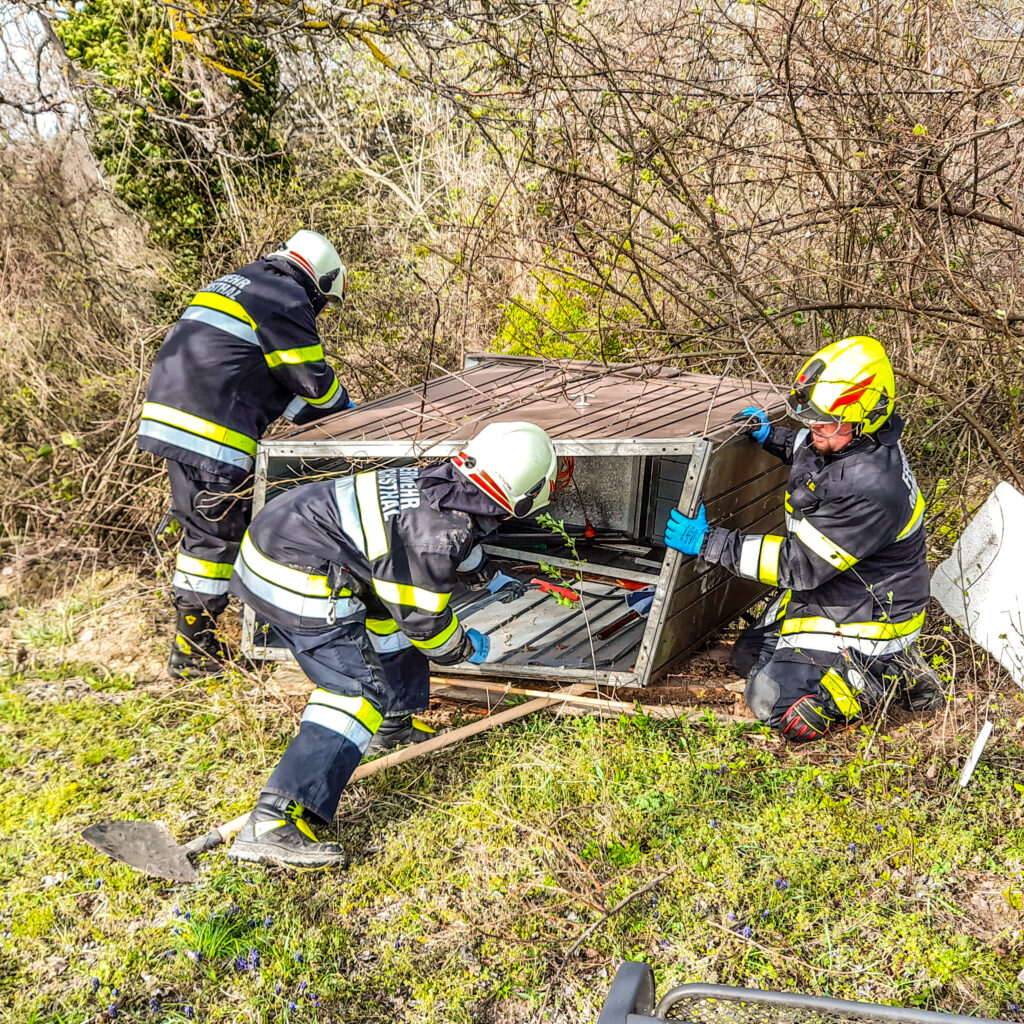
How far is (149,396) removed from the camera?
3.95m

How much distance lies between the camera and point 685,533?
3.36 metres

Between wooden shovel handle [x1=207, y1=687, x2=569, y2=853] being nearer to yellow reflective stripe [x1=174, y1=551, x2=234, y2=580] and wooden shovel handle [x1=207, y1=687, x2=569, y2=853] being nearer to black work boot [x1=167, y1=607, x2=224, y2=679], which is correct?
black work boot [x1=167, y1=607, x2=224, y2=679]

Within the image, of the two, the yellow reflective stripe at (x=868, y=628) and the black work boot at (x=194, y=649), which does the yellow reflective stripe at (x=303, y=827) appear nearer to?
the black work boot at (x=194, y=649)

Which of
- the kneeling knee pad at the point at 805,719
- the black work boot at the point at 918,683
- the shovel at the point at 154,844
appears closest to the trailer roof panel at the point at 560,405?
the kneeling knee pad at the point at 805,719

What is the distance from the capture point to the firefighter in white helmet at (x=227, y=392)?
12.8ft

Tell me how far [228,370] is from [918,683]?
3530mm

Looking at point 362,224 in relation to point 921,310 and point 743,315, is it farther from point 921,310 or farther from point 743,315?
point 921,310

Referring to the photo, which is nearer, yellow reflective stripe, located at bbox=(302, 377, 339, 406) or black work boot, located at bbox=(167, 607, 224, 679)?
yellow reflective stripe, located at bbox=(302, 377, 339, 406)

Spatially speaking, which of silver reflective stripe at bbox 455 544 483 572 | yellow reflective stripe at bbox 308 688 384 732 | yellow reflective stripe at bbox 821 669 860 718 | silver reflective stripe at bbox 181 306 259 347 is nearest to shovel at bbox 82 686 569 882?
yellow reflective stripe at bbox 308 688 384 732

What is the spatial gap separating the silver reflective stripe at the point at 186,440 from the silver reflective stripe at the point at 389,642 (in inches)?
47.7

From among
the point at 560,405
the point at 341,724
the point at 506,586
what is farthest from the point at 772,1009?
the point at 506,586

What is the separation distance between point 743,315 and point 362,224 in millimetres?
4328

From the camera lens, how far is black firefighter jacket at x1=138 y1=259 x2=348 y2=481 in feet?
12.7

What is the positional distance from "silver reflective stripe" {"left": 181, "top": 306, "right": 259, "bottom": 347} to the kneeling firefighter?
1.09 metres
